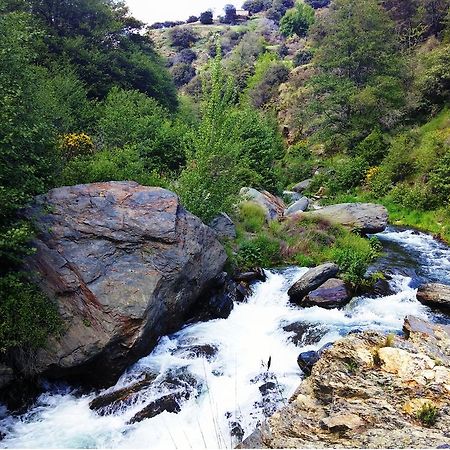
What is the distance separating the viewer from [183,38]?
91.1m

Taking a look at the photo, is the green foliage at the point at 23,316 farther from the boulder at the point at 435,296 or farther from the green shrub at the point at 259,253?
the boulder at the point at 435,296

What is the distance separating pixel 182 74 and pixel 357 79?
156ft

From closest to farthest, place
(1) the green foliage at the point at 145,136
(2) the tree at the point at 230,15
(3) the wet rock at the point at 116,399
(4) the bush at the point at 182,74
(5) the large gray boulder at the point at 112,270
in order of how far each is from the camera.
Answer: (3) the wet rock at the point at 116,399 → (5) the large gray boulder at the point at 112,270 → (1) the green foliage at the point at 145,136 → (4) the bush at the point at 182,74 → (2) the tree at the point at 230,15

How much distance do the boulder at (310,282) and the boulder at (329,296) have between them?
17cm

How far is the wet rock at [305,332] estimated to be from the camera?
1070cm

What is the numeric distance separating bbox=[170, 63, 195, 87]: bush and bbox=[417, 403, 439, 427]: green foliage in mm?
78407

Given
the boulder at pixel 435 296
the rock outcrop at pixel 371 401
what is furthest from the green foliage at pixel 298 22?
the rock outcrop at pixel 371 401

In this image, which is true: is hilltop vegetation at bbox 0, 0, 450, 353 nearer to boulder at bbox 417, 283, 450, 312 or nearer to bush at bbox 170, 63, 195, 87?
boulder at bbox 417, 283, 450, 312

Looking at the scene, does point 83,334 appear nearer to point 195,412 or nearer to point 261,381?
point 195,412

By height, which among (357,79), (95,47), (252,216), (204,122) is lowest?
(252,216)

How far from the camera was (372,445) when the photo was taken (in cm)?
415

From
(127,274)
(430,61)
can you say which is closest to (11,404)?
(127,274)

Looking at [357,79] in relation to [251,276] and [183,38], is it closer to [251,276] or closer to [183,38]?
[251,276]

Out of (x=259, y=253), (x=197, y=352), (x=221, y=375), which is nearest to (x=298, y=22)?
(x=259, y=253)
